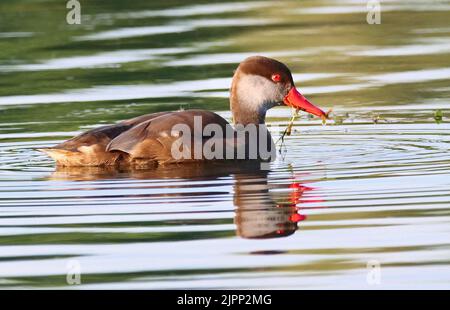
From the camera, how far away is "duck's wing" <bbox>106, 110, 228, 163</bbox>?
43.4 feet

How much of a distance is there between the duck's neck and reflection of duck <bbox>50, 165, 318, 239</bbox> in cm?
100

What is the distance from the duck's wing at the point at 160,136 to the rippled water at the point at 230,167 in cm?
26

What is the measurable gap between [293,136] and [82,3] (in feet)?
40.2

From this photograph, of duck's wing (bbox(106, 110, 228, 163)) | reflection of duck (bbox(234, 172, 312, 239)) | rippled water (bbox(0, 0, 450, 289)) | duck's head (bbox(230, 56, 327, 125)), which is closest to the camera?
rippled water (bbox(0, 0, 450, 289))

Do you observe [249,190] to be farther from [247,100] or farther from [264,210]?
[247,100]

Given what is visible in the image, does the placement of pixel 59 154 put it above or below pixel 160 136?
below

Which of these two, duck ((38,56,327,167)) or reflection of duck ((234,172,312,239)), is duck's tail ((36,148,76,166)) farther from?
reflection of duck ((234,172,312,239))

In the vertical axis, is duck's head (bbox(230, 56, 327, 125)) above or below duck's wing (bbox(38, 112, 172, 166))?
above

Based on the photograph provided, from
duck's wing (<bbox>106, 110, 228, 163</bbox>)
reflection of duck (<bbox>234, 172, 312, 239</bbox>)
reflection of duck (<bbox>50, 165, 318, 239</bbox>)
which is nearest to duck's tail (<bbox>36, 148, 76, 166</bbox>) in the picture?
reflection of duck (<bbox>50, 165, 318, 239</bbox>)

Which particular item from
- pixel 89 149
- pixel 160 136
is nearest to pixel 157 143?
pixel 160 136

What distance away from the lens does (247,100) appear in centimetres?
1438

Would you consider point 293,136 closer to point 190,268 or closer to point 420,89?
point 420,89

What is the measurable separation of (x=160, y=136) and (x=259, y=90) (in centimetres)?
157
